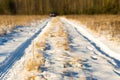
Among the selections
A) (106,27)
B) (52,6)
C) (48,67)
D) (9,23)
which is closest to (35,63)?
(48,67)

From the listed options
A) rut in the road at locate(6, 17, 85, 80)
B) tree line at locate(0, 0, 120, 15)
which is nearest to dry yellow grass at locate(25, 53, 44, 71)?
rut in the road at locate(6, 17, 85, 80)

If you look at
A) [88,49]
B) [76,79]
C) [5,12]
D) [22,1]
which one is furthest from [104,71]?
[22,1]

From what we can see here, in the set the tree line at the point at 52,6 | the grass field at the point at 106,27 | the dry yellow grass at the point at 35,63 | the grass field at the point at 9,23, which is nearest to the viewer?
the dry yellow grass at the point at 35,63

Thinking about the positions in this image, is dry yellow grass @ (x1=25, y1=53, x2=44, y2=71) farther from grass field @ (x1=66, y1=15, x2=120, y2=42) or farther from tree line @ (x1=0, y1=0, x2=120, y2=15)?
tree line @ (x1=0, y1=0, x2=120, y2=15)

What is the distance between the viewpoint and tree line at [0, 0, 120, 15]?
3699 inches

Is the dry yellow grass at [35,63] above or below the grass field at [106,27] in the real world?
above

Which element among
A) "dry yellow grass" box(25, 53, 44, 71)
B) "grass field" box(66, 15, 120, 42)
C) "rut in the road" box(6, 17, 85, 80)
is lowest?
"grass field" box(66, 15, 120, 42)

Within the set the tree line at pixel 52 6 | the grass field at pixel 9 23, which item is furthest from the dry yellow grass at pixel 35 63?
the tree line at pixel 52 6

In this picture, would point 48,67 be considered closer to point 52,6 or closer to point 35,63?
point 35,63

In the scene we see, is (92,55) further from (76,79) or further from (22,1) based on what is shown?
(22,1)

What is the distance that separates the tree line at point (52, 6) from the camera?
93.9 metres

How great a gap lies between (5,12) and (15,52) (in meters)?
81.7

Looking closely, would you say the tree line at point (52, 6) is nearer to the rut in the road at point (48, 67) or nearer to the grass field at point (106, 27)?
the grass field at point (106, 27)

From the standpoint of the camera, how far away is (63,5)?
10344 centimetres
